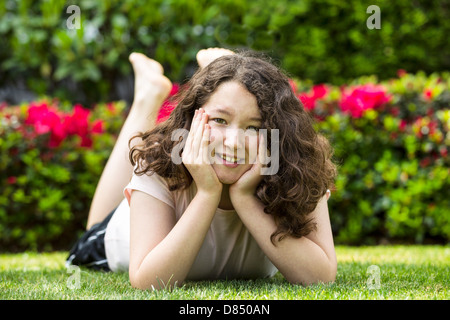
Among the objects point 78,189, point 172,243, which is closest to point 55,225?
point 78,189

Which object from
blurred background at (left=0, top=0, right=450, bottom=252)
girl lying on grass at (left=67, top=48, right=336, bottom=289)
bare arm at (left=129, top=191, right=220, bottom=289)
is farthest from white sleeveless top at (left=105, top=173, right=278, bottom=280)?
blurred background at (left=0, top=0, right=450, bottom=252)

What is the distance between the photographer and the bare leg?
331 centimetres

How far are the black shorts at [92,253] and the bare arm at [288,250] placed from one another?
4.07 ft

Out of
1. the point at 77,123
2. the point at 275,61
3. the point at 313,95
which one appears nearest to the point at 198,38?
the point at 313,95

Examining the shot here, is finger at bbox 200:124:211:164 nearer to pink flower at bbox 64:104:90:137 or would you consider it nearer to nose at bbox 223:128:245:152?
nose at bbox 223:128:245:152

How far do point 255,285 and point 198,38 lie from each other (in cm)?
421

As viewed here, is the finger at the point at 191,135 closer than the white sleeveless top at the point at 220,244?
Yes

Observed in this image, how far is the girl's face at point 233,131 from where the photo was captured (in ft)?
6.87

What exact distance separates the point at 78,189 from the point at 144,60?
134 centimetres

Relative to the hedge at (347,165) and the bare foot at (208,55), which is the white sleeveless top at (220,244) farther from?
the hedge at (347,165)

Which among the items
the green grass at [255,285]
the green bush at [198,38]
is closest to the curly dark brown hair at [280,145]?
the green grass at [255,285]

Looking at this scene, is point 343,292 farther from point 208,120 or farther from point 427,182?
point 427,182

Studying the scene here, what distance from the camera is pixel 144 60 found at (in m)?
3.84

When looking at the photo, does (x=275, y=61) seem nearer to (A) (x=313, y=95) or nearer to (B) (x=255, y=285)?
(B) (x=255, y=285)
